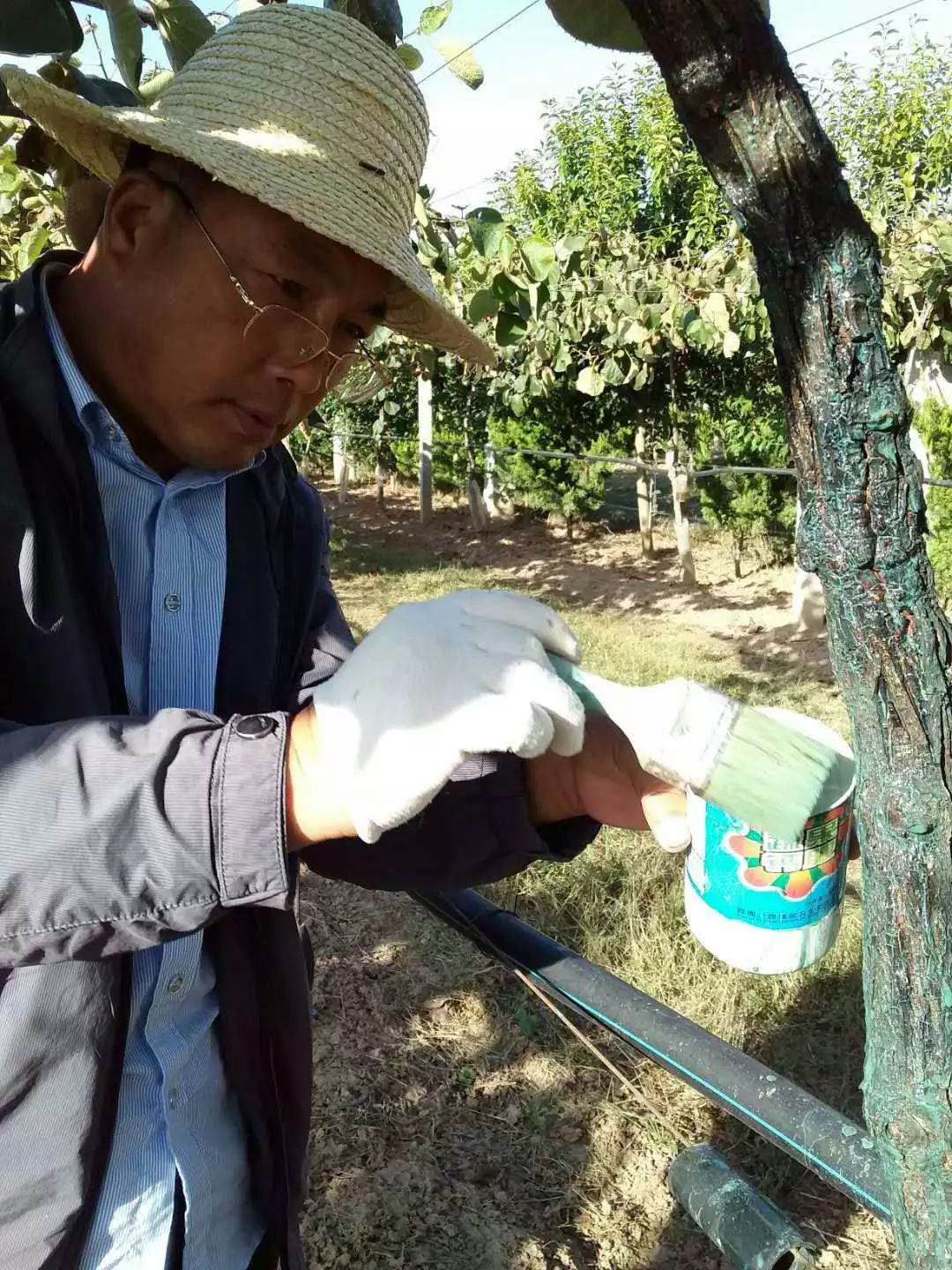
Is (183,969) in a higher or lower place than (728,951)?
lower

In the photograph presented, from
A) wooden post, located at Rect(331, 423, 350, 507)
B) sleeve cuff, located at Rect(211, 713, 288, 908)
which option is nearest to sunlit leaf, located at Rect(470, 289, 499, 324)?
sleeve cuff, located at Rect(211, 713, 288, 908)

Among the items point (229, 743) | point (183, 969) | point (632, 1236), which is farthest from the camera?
point (632, 1236)

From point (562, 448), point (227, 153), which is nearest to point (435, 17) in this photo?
point (227, 153)

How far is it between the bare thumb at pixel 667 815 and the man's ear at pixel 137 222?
836 mm

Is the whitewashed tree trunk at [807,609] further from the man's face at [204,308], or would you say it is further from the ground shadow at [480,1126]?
the man's face at [204,308]

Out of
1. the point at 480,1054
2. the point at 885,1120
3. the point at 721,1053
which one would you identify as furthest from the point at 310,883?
the point at 885,1120

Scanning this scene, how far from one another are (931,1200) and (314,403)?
1.11 m

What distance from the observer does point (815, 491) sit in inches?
35.9

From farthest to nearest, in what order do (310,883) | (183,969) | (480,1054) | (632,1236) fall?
(310,883) → (480,1054) → (632,1236) → (183,969)

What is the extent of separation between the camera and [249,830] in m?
0.78

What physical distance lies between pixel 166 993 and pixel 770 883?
2.13 ft

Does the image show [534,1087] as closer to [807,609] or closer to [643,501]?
[807,609]

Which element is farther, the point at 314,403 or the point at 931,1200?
the point at 314,403

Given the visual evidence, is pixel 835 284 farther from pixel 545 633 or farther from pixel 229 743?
pixel 229 743
